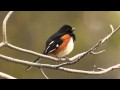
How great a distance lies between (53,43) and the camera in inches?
253

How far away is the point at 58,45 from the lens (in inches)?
257

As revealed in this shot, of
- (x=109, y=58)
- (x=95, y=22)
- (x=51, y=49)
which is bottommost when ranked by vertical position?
(x=51, y=49)

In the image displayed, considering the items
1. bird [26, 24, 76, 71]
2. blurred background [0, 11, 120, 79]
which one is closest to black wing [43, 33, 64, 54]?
bird [26, 24, 76, 71]

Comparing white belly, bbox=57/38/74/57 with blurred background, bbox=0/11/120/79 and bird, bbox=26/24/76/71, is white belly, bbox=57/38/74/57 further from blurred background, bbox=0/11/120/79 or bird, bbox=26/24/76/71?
blurred background, bbox=0/11/120/79

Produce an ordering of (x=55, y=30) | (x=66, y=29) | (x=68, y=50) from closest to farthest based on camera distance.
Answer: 1. (x=68, y=50)
2. (x=66, y=29)
3. (x=55, y=30)

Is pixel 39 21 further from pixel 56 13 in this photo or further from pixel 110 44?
pixel 110 44

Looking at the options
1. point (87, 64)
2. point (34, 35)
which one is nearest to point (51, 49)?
point (87, 64)

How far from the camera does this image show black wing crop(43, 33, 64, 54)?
642 centimetres

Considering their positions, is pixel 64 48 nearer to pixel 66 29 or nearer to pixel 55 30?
pixel 66 29

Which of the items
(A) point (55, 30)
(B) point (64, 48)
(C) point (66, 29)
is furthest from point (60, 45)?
(A) point (55, 30)

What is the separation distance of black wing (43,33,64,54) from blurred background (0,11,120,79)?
25.1 feet

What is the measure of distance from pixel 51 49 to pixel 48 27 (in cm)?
968

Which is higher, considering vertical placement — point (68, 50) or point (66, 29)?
point (66, 29)

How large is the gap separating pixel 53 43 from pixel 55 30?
8.85 metres
